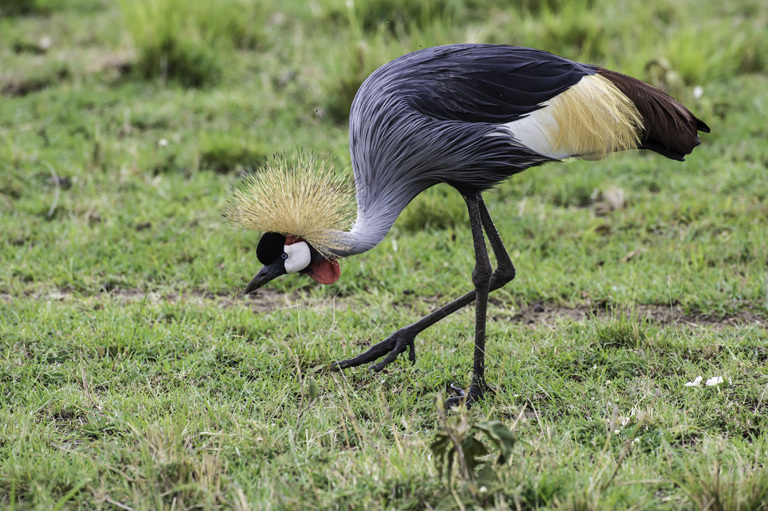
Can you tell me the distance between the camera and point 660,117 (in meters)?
2.89

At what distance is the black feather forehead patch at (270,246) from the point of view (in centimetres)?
273

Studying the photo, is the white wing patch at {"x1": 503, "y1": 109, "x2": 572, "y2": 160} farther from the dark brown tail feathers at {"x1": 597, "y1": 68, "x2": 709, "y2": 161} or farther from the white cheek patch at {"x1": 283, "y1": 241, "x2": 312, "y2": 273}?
the white cheek patch at {"x1": 283, "y1": 241, "x2": 312, "y2": 273}

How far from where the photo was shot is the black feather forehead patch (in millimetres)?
2732

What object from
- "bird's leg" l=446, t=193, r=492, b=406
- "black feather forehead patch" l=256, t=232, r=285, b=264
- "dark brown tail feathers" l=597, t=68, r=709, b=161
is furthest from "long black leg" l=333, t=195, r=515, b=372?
"dark brown tail feathers" l=597, t=68, r=709, b=161

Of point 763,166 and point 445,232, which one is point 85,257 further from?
point 763,166

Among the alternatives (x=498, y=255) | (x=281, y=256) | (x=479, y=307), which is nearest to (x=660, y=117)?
(x=498, y=255)

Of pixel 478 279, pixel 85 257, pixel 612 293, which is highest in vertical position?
pixel 478 279

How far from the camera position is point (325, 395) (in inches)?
112

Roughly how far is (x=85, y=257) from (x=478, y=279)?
2.06 m

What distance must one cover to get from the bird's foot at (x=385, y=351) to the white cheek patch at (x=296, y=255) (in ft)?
1.40

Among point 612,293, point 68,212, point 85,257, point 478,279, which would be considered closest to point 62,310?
point 85,257

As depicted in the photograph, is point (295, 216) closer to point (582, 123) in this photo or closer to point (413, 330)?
point (413, 330)

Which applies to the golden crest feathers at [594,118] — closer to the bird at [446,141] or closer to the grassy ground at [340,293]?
the bird at [446,141]

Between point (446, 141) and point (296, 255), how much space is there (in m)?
0.65
